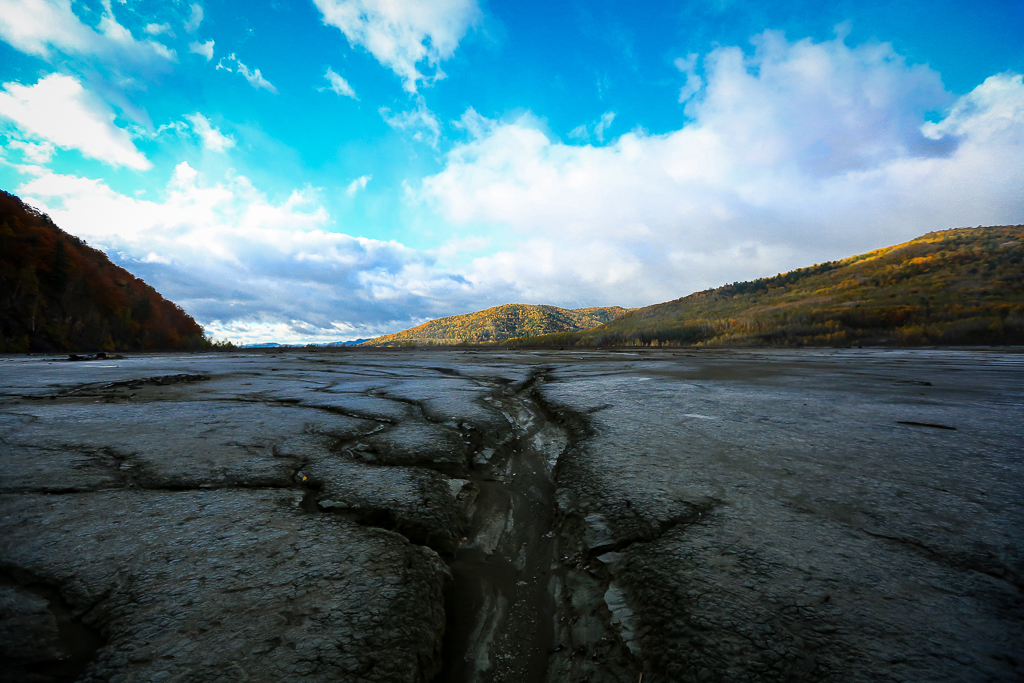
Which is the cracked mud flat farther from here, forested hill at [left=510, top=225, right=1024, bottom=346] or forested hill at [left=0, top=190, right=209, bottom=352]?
forested hill at [left=0, top=190, right=209, bottom=352]

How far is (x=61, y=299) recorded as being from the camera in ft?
96.3

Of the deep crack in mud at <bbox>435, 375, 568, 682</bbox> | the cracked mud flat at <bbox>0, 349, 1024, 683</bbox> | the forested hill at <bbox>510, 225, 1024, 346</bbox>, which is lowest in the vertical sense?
the deep crack in mud at <bbox>435, 375, 568, 682</bbox>

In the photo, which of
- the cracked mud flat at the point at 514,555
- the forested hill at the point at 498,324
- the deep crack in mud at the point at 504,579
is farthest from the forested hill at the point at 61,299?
the forested hill at the point at 498,324

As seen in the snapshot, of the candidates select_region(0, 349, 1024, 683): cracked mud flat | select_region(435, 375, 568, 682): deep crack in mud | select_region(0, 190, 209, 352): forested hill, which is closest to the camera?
select_region(0, 349, 1024, 683): cracked mud flat

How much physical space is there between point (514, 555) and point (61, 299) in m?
44.6

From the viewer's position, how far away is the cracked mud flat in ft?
2.53

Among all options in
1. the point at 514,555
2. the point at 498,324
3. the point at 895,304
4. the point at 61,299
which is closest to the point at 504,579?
the point at 514,555

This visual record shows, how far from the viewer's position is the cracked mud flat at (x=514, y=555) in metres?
0.77

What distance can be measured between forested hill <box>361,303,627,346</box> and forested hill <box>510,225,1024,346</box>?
6527 cm

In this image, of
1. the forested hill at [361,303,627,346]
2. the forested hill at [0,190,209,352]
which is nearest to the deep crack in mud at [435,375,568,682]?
the forested hill at [0,190,209,352]

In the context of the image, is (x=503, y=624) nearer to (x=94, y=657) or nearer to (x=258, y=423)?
(x=94, y=657)

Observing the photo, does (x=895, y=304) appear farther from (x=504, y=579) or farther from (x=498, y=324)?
(x=498, y=324)

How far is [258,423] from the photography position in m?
2.68

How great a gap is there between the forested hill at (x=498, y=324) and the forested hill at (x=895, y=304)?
6527 centimetres
